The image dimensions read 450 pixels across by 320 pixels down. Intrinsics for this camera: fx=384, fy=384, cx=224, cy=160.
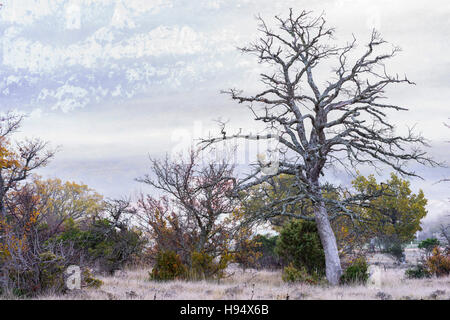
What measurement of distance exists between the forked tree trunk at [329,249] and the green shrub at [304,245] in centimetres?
121

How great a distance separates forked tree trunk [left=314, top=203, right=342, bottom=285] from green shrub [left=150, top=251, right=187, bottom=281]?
5217 mm

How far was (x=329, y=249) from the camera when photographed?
13.7 meters

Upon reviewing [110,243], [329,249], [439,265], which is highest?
[110,243]

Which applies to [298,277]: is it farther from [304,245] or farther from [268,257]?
[268,257]

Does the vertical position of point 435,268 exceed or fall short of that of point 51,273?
it falls short

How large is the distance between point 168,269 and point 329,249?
5904 millimetres

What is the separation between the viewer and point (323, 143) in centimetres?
1445

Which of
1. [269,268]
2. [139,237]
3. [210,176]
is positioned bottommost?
[269,268]

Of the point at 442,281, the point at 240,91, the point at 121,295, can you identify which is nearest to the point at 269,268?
→ the point at 442,281

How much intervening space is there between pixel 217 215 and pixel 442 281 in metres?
8.72

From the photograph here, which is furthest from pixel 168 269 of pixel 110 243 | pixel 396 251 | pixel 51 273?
pixel 396 251

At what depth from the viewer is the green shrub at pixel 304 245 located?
15.1m
